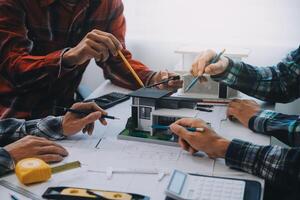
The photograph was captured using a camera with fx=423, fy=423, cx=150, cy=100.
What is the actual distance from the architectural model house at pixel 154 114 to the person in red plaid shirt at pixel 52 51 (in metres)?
0.29

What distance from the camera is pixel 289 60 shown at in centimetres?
160

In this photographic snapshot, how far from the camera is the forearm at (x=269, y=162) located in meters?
1.03

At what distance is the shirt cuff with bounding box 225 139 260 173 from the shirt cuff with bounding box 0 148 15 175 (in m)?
0.54

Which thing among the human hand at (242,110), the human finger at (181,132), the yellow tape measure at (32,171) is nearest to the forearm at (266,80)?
the human hand at (242,110)

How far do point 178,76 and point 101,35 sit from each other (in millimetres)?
352

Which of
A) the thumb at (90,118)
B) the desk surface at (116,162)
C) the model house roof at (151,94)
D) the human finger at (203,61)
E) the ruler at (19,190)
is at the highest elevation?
the human finger at (203,61)

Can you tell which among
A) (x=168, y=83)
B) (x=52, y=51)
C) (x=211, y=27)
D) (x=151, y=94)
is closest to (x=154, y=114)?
(x=151, y=94)

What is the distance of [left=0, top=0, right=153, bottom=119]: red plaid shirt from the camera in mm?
1530

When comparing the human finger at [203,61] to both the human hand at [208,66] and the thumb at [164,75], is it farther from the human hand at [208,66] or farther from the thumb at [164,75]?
the thumb at [164,75]

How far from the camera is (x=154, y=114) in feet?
4.08

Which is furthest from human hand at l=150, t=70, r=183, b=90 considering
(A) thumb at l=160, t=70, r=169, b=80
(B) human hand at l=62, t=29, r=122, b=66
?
(B) human hand at l=62, t=29, r=122, b=66

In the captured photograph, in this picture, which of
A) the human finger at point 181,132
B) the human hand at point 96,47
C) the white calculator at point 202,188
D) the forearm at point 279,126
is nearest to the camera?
the white calculator at point 202,188

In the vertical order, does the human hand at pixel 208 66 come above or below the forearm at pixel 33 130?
above

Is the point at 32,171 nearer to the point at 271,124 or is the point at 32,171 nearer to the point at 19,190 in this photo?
the point at 19,190
